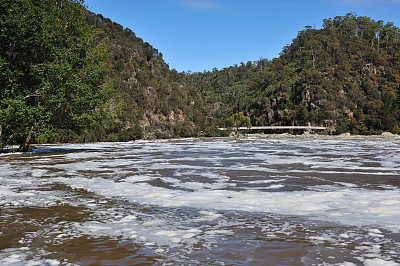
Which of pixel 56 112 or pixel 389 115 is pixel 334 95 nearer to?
pixel 389 115

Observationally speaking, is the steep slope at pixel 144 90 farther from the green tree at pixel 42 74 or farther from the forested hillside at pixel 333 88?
the green tree at pixel 42 74

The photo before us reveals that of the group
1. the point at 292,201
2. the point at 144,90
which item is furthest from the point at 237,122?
the point at 292,201

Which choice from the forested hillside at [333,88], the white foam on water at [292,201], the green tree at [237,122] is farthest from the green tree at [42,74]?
the forested hillside at [333,88]

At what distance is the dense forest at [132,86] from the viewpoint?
2486 centimetres

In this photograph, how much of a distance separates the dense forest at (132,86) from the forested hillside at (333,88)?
18.7 inches

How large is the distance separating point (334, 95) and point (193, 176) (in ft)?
467

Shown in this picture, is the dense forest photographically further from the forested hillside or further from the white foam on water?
the white foam on water

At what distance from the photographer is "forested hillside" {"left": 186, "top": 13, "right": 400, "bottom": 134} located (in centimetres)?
13088

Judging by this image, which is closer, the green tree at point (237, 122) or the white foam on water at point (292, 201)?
the white foam on water at point (292, 201)

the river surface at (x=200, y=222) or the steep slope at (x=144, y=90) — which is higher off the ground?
the steep slope at (x=144, y=90)

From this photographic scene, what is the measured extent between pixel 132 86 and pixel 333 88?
298 feet

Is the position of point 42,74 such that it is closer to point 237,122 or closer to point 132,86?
point 132,86

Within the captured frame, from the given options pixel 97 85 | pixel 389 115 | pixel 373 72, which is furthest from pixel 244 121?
pixel 97 85

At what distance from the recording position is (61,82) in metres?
26.9
